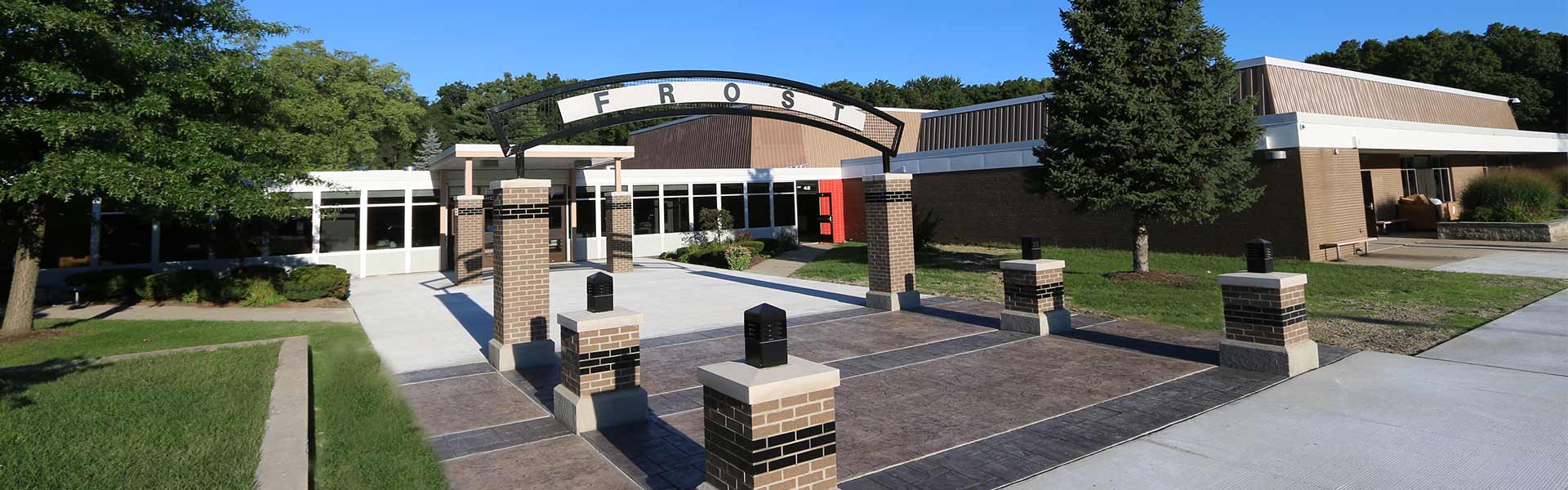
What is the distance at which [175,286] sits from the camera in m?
14.7

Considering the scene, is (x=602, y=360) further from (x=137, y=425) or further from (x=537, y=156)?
(x=537, y=156)

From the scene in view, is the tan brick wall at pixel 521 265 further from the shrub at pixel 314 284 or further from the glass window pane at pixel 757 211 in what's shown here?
the glass window pane at pixel 757 211

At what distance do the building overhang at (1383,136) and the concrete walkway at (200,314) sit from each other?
767 inches

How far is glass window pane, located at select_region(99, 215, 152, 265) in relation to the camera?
56.6ft

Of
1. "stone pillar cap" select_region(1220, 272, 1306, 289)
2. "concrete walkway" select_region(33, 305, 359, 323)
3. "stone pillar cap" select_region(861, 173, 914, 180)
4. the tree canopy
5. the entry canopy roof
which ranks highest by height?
the tree canopy

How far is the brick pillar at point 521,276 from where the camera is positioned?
26.1 feet

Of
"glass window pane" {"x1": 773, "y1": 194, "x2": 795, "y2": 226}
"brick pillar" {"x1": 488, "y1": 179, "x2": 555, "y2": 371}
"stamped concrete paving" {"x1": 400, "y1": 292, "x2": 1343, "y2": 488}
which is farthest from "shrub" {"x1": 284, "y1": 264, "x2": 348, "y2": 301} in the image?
"glass window pane" {"x1": 773, "y1": 194, "x2": 795, "y2": 226}

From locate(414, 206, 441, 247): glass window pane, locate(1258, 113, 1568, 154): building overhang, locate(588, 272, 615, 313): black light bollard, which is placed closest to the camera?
locate(588, 272, 615, 313): black light bollard

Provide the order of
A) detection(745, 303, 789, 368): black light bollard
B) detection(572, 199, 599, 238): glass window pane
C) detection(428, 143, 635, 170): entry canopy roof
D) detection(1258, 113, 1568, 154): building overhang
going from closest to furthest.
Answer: detection(745, 303, 789, 368): black light bollard < detection(1258, 113, 1568, 154): building overhang < detection(428, 143, 635, 170): entry canopy roof < detection(572, 199, 599, 238): glass window pane

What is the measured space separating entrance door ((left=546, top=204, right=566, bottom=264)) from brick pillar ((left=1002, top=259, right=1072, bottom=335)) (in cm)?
1740

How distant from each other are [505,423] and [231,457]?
72.9 inches

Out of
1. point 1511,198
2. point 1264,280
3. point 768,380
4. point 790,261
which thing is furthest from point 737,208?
point 1511,198

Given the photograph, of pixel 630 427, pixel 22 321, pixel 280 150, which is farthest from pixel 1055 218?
pixel 22 321

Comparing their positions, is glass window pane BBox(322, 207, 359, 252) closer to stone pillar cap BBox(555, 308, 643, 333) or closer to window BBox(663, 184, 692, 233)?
window BBox(663, 184, 692, 233)
